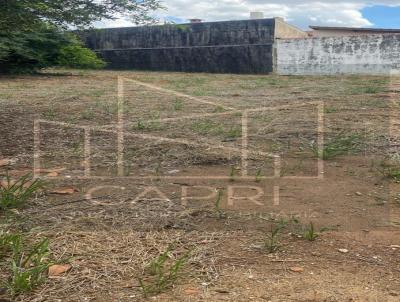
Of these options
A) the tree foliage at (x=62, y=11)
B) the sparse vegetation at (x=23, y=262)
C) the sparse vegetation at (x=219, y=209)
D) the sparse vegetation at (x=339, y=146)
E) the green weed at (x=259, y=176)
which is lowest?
the sparse vegetation at (x=23, y=262)

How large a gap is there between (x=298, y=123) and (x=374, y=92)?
427 centimetres

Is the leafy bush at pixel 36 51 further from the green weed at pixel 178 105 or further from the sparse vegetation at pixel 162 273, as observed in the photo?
the sparse vegetation at pixel 162 273

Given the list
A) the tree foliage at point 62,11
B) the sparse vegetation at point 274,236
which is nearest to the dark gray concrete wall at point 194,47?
the tree foliage at point 62,11

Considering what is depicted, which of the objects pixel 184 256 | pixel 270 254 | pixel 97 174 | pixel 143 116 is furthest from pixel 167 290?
pixel 143 116

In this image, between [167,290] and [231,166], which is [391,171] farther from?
[167,290]

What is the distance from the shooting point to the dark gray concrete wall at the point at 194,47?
22984mm

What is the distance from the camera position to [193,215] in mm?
3133

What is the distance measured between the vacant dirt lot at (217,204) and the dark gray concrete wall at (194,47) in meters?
16.5

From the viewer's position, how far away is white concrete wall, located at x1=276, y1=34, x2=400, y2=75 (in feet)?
64.3

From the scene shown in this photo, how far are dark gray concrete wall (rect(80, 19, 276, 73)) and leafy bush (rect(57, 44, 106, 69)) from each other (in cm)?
197

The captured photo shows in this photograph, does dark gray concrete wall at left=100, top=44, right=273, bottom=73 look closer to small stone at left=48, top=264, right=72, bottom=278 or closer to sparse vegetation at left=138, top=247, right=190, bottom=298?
sparse vegetation at left=138, top=247, right=190, bottom=298

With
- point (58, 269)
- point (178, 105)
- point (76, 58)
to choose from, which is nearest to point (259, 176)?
point (58, 269)

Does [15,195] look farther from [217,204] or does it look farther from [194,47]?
[194,47]

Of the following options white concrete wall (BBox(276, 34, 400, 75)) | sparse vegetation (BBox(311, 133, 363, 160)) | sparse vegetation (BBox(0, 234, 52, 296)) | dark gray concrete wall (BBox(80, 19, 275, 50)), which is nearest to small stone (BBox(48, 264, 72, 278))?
sparse vegetation (BBox(0, 234, 52, 296))
